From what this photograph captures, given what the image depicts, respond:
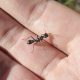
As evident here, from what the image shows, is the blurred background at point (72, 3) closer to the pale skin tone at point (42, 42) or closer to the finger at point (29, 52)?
the pale skin tone at point (42, 42)

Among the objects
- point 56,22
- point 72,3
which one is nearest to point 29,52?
point 56,22

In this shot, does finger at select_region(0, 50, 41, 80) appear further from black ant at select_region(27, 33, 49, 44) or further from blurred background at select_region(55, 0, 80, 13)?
blurred background at select_region(55, 0, 80, 13)

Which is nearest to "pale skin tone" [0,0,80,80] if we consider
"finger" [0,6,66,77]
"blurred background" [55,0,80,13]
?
"finger" [0,6,66,77]

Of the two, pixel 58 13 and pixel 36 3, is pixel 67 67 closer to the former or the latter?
pixel 58 13

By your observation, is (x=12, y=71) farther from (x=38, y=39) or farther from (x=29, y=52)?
(x=38, y=39)

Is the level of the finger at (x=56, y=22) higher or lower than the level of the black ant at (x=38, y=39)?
higher

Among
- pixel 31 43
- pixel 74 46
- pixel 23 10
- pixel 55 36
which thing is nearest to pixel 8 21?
pixel 23 10

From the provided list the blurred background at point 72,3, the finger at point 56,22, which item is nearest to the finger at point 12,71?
the finger at point 56,22
